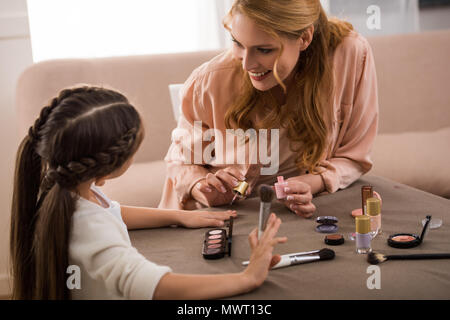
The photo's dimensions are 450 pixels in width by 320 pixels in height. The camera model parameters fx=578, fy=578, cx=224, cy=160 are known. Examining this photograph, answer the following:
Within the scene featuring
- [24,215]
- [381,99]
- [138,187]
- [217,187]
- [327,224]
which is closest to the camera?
[24,215]

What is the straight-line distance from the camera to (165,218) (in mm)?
1254

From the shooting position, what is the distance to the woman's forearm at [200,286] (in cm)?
85

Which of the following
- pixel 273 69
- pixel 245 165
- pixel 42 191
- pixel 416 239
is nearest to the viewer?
pixel 42 191

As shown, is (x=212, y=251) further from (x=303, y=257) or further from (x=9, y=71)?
(x=9, y=71)

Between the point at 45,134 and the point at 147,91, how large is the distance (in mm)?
1136

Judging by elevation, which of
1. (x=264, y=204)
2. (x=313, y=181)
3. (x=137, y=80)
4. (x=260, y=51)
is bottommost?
(x=313, y=181)

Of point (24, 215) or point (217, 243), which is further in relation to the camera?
point (217, 243)

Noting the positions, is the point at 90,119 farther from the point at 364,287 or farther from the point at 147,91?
the point at 147,91

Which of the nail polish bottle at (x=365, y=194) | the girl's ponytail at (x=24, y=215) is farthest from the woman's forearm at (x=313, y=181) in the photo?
the girl's ponytail at (x=24, y=215)

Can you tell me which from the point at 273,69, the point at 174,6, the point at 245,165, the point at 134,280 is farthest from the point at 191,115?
the point at 174,6

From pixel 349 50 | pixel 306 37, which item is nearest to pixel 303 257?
pixel 306 37

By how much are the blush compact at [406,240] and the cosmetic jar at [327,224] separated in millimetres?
121

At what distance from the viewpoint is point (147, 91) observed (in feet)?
6.68

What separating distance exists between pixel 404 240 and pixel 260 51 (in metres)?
0.50
